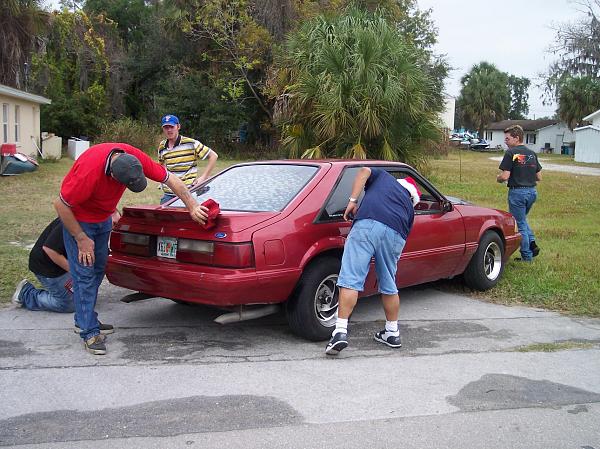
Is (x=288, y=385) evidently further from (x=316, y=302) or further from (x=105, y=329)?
(x=105, y=329)

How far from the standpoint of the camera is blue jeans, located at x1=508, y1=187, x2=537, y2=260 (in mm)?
8203

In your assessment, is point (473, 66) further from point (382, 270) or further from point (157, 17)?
point (382, 270)

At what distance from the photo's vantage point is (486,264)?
7211mm

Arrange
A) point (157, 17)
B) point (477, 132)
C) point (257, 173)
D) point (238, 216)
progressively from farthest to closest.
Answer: point (477, 132), point (157, 17), point (257, 173), point (238, 216)

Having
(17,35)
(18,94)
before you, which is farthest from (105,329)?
(17,35)

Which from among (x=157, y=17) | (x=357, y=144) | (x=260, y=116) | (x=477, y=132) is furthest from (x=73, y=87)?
(x=477, y=132)

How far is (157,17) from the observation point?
35094 millimetres

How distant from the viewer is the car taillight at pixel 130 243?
17.0ft

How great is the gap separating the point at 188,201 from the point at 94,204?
2.15ft

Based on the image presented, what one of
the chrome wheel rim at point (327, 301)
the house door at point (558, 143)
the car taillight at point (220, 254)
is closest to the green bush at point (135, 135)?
the chrome wheel rim at point (327, 301)

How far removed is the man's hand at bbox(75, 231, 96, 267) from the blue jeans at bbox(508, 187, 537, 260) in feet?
18.4

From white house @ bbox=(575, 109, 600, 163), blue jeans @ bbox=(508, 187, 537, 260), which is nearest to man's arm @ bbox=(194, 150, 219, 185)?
blue jeans @ bbox=(508, 187, 537, 260)

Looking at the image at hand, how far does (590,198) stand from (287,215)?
1391 centimetres

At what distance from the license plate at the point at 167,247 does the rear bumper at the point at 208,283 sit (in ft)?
0.21
